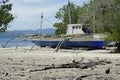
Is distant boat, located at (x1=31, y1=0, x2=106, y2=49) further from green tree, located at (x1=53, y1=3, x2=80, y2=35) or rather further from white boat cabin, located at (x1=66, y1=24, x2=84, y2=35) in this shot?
green tree, located at (x1=53, y1=3, x2=80, y2=35)

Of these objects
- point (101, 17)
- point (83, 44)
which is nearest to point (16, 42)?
point (83, 44)

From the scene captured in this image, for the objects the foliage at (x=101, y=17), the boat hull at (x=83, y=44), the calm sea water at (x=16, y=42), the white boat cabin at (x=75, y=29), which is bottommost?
the calm sea water at (x=16, y=42)

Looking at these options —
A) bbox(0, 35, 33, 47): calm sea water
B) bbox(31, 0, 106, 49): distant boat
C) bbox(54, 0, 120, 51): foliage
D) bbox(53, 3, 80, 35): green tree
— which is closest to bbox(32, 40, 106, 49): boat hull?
bbox(31, 0, 106, 49): distant boat

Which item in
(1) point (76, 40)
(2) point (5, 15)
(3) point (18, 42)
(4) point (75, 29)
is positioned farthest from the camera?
(3) point (18, 42)

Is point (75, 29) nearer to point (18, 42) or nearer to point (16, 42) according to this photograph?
point (18, 42)

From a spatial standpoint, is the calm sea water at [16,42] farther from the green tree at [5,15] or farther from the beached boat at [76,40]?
the green tree at [5,15]

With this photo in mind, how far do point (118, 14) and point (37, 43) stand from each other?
19.4 m

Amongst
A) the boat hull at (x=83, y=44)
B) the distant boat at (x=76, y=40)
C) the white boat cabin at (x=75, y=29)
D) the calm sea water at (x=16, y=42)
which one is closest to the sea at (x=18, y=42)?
the calm sea water at (x=16, y=42)

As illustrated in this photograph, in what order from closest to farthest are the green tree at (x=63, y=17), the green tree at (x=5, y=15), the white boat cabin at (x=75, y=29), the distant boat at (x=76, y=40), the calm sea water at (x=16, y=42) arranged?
the green tree at (x=5, y=15) → the distant boat at (x=76, y=40) → the calm sea water at (x=16, y=42) → the white boat cabin at (x=75, y=29) → the green tree at (x=63, y=17)

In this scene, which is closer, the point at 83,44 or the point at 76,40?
the point at 83,44

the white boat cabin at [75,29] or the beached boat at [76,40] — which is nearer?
the beached boat at [76,40]

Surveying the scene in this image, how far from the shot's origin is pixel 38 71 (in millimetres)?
20578

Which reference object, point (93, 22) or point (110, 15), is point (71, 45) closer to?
point (93, 22)

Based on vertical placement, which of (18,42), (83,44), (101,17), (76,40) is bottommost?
(18,42)
